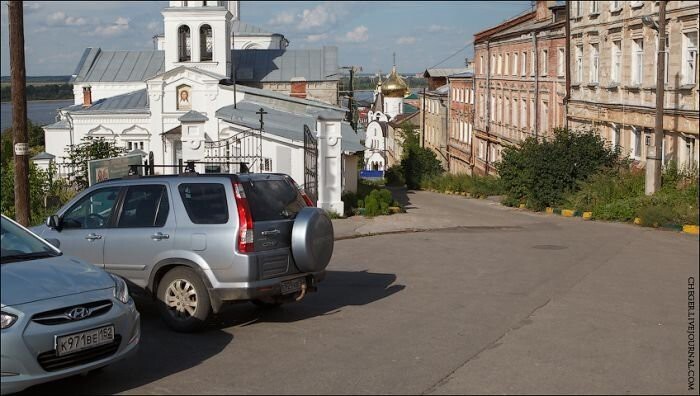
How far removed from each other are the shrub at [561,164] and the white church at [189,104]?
5707 millimetres

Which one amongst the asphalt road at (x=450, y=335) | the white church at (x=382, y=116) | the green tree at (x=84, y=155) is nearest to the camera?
the asphalt road at (x=450, y=335)

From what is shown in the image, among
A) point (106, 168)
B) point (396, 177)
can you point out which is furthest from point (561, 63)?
point (106, 168)

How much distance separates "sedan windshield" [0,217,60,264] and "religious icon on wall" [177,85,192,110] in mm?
31995

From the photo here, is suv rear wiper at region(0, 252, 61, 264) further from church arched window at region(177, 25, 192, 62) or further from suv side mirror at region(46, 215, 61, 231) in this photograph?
church arched window at region(177, 25, 192, 62)

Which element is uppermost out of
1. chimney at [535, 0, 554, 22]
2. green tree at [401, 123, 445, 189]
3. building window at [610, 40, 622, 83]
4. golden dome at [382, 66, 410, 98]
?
chimney at [535, 0, 554, 22]

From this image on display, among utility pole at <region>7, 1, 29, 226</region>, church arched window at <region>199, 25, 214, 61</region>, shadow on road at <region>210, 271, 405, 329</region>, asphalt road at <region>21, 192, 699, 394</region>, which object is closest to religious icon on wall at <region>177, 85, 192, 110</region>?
church arched window at <region>199, 25, 214, 61</region>

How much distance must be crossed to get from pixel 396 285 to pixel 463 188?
3027cm

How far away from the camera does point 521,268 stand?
1298cm

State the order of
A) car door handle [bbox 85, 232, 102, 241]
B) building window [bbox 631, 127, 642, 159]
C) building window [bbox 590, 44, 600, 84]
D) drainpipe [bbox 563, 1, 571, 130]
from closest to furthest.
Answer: car door handle [bbox 85, 232, 102, 241]
building window [bbox 631, 127, 642, 159]
building window [bbox 590, 44, 600, 84]
drainpipe [bbox 563, 1, 571, 130]

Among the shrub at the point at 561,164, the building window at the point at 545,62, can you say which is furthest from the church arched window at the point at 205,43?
the shrub at the point at 561,164

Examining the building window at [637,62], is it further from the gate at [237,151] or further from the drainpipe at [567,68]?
the gate at [237,151]

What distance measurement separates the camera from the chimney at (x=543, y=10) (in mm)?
45156

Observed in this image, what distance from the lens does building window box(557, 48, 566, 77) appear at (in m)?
36.2

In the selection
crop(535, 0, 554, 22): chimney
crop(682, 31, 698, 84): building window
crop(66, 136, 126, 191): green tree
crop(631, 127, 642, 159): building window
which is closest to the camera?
crop(66, 136, 126, 191): green tree
